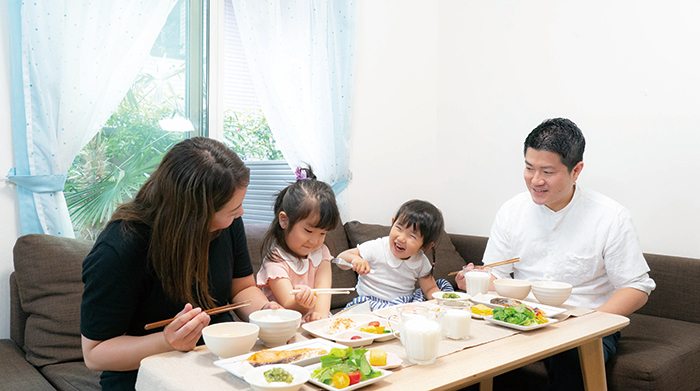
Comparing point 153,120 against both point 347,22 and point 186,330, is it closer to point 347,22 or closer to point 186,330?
point 347,22

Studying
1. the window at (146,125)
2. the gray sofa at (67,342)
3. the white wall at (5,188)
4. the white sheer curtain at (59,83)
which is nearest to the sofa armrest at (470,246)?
the gray sofa at (67,342)

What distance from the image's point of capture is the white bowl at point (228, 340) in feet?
3.71

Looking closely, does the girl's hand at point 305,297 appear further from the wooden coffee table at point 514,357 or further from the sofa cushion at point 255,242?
the sofa cushion at point 255,242

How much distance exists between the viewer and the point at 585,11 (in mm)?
2904

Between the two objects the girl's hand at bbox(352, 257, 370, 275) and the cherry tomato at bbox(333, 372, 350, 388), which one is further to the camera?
the girl's hand at bbox(352, 257, 370, 275)

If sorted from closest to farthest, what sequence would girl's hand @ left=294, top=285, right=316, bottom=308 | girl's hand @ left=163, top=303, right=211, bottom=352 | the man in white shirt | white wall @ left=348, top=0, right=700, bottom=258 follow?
girl's hand @ left=163, top=303, right=211, bottom=352, girl's hand @ left=294, top=285, right=316, bottom=308, the man in white shirt, white wall @ left=348, top=0, right=700, bottom=258

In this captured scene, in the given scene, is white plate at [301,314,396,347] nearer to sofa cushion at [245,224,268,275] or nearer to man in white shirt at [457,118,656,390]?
man in white shirt at [457,118,656,390]

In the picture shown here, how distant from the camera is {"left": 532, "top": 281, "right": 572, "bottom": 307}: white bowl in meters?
1.69

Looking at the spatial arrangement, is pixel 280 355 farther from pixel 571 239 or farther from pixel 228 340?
pixel 571 239

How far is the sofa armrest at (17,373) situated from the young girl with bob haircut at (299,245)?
0.79 m

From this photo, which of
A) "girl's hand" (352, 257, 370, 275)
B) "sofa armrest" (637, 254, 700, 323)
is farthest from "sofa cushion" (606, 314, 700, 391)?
"girl's hand" (352, 257, 370, 275)

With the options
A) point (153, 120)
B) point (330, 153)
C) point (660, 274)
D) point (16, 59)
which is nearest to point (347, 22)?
point (330, 153)

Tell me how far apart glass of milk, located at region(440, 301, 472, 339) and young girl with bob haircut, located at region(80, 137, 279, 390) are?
62 cm

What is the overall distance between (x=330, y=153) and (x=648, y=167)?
5.66 feet
